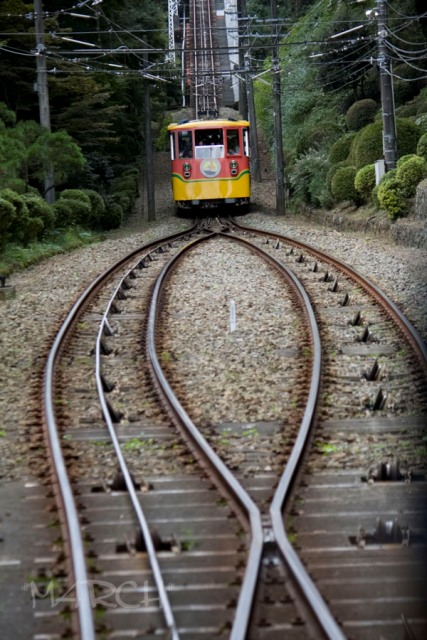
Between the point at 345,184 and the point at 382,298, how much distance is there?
48.2 feet

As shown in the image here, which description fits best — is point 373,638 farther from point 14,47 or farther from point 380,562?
point 14,47

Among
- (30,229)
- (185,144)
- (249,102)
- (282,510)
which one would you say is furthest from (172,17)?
(282,510)

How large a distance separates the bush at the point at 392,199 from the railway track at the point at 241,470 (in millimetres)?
8647

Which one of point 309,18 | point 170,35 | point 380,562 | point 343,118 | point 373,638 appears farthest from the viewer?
point 170,35

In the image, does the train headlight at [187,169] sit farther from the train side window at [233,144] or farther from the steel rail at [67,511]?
the steel rail at [67,511]

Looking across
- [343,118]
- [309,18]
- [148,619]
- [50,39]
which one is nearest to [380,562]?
[148,619]

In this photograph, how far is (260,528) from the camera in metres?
5.40

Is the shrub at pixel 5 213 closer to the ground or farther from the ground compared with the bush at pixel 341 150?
closer to the ground

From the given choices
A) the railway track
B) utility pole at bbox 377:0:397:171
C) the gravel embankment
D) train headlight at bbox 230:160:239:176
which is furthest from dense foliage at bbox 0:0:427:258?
the railway track

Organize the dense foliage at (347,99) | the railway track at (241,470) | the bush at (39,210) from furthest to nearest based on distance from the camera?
1. the dense foliage at (347,99)
2. the bush at (39,210)
3. the railway track at (241,470)

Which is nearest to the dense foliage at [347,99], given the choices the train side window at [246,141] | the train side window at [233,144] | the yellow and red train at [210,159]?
the train side window at [246,141]

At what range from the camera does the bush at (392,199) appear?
21688mm

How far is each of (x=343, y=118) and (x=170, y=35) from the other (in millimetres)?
33645

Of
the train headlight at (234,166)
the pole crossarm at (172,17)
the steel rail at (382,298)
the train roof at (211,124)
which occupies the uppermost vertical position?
the pole crossarm at (172,17)
